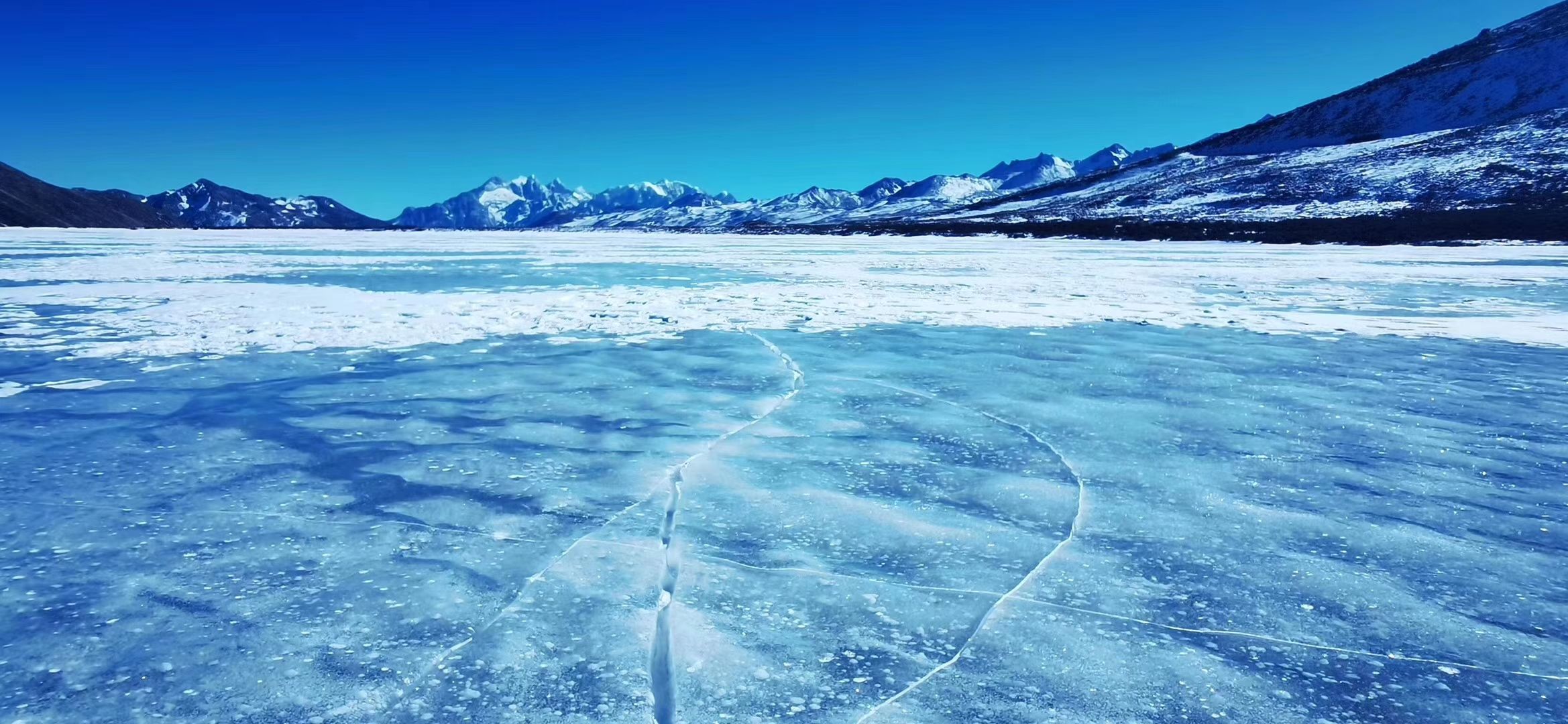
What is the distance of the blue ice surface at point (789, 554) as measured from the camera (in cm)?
261

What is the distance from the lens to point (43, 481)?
4.48 metres

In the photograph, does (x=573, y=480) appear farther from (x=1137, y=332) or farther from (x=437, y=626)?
(x=1137, y=332)

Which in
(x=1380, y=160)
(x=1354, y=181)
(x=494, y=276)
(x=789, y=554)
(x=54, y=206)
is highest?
(x=1380, y=160)

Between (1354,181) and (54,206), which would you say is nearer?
(1354,181)

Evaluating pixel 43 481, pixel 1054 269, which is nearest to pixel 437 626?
pixel 43 481

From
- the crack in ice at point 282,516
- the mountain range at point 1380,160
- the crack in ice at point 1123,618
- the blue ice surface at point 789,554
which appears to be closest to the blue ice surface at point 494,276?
the blue ice surface at point 789,554

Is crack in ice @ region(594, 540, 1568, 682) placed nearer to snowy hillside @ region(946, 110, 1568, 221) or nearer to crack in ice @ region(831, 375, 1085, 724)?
crack in ice @ region(831, 375, 1085, 724)

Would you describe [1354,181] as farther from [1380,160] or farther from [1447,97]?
[1447,97]

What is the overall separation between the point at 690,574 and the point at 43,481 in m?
3.74

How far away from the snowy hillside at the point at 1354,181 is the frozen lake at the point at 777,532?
79.2 metres

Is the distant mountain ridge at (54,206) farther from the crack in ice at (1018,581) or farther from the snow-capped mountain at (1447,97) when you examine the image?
the snow-capped mountain at (1447,97)

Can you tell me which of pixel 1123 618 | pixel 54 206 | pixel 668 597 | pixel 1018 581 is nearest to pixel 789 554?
pixel 668 597

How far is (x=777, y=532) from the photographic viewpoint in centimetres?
396

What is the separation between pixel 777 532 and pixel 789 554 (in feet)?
0.90
